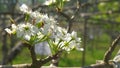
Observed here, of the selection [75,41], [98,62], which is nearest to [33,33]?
[75,41]

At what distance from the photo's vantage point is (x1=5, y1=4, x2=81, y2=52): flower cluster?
1.23m

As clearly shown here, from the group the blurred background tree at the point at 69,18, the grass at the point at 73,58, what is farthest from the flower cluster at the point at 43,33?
the grass at the point at 73,58

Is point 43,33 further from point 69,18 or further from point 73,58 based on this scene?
point 73,58

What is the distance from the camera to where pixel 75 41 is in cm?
128

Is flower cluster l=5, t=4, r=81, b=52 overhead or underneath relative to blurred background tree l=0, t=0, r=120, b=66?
overhead

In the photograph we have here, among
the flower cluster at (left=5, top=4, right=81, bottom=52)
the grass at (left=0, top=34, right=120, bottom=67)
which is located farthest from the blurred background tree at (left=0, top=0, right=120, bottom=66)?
the flower cluster at (left=5, top=4, right=81, bottom=52)

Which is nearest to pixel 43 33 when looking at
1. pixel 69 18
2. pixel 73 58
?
pixel 69 18

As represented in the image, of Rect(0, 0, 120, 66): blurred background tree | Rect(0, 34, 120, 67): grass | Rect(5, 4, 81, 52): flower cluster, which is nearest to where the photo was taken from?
Rect(5, 4, 81, 52): flower cluster

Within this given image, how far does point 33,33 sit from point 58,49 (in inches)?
4.4

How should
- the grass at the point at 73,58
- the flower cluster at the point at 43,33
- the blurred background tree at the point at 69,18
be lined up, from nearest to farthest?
the flower cluster at the point at 43,33, the blurred background tree at the point at 69,18, the grass at the point at 73,58

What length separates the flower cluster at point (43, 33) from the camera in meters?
1.23

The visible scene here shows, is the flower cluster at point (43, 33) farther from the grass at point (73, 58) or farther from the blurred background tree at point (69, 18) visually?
the grass at point (73, 58)

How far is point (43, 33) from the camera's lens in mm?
1235

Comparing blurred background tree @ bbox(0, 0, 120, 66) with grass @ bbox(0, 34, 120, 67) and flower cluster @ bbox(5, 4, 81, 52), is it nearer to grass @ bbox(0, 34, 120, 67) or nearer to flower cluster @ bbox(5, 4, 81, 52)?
grass @ bbox(0, 34, 120, 67)
